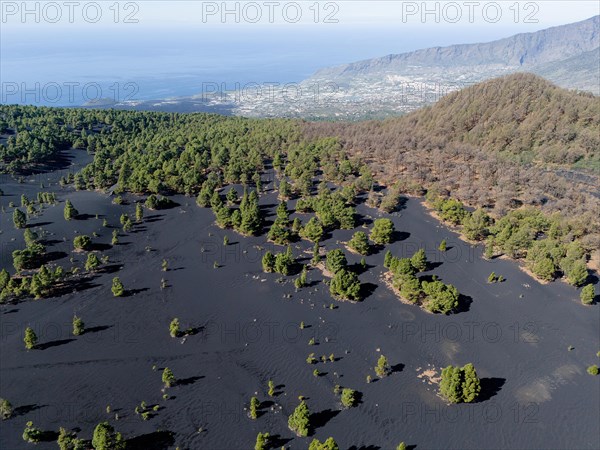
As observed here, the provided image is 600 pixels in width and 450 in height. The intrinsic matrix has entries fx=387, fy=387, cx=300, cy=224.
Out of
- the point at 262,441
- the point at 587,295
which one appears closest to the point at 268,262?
the point at 262,441

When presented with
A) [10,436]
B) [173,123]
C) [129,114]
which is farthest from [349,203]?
[129,114]

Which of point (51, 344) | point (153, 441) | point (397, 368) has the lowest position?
point (153, 441)

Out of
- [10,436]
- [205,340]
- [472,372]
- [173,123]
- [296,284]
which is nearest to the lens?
[10,436]

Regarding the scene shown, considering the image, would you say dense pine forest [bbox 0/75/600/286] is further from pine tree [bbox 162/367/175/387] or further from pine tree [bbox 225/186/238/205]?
pine tree [bbox 162/367/175/387]

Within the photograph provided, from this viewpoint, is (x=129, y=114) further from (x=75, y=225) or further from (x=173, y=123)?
(x=75, y=225)

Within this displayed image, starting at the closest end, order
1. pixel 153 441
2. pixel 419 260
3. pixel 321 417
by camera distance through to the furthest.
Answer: pixel 153 441 → pixel 321 417 → pixel 419 260

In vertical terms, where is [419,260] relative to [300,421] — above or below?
above

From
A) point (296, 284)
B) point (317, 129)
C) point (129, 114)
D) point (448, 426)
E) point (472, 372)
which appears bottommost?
point (448, 426)

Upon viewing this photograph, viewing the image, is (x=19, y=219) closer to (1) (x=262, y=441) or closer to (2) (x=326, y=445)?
(1) (x=262, y=441)
